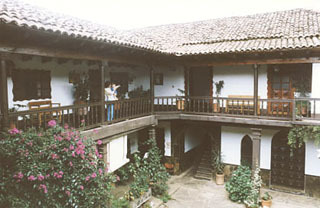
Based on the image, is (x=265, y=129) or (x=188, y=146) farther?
(x=188, y=146)

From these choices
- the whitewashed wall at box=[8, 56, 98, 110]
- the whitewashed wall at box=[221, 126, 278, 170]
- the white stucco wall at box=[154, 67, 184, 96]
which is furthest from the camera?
the white stucco wall at box=[154, 67, 184, 96]

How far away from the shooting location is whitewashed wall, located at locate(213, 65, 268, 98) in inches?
476

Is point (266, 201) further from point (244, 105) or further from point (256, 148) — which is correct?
point (244, 105)

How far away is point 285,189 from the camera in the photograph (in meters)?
11.8

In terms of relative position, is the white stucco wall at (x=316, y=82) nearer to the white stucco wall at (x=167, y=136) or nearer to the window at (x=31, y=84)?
the white stucco wall at (x=167, y=136)

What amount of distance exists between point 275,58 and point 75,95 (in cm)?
793

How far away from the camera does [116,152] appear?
976cm

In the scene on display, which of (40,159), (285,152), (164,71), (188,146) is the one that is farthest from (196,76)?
(40,159)

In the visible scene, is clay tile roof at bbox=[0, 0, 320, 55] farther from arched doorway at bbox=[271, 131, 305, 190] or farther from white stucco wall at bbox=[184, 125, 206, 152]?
white stucco wall at bbox=[184, 125, 206, 152]

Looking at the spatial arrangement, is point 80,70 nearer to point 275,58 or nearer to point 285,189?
point 275,58

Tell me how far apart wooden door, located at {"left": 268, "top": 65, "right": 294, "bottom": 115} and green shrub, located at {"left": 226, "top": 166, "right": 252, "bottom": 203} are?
9.20ft

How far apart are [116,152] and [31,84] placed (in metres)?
3.74

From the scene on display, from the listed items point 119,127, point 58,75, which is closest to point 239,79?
point 119,127

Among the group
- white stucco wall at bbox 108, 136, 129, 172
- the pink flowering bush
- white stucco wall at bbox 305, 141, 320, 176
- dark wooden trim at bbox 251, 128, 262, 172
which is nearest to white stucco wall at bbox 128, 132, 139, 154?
white stucco wall at bbox 108, 136, 129, 172
